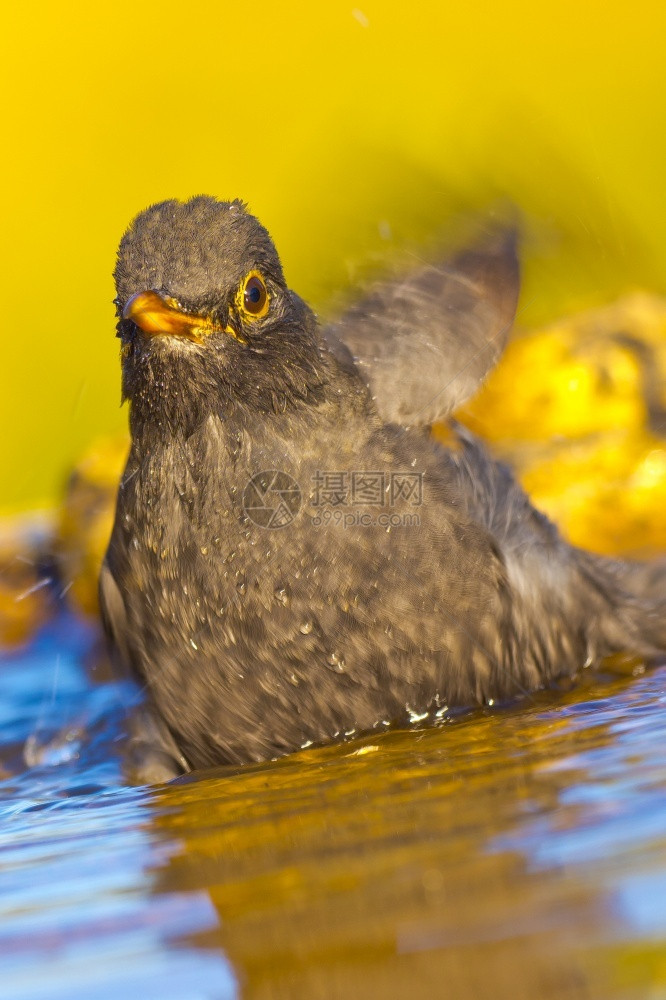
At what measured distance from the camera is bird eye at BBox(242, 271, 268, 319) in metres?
4.88

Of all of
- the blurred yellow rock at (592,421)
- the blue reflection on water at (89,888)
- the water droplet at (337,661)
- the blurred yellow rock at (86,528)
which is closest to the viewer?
the blue reflection on water at (89,888)

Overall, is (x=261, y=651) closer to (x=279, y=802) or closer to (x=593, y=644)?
(x=279, y=802)

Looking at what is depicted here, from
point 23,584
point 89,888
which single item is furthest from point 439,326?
point 89,888

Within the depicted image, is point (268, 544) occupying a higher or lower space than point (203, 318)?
lower

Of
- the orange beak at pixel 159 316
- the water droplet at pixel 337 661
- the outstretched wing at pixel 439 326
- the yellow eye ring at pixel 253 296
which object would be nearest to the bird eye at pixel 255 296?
the yellow eye ring at pixel 253 296

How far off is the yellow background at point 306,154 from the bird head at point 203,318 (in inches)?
35.2

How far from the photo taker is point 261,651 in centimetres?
480

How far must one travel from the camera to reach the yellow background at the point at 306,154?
238 inches

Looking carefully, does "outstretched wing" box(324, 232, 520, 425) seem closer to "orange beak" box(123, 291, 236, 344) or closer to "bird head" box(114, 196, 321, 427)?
"bird head" box(114, 196, 321, 427)

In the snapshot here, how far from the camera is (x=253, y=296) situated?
194 inches
